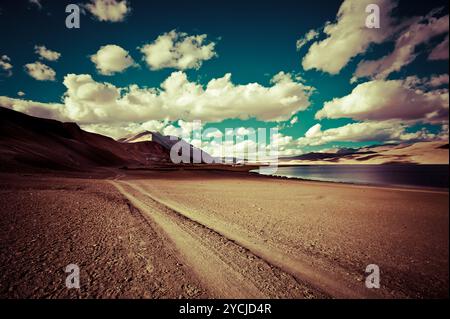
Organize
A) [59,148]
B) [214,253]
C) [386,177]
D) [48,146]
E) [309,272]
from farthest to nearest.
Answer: [59,148] → [48,146] → [386,177] → [214,253] → [309,272]

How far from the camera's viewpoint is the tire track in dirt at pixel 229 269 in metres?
4.11

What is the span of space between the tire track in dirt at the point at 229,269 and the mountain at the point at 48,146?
2727 cm

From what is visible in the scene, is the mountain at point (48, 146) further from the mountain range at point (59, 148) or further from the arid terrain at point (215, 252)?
the arid terrain at point (215, 252)

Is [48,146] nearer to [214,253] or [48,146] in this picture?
[48,146]

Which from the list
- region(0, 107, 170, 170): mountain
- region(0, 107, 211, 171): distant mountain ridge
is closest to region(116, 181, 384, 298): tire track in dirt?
region(0, 107, 211, 171): distant mountain ridge

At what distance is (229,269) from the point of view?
16.1ft

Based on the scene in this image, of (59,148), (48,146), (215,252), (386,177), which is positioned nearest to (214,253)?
(215,252)

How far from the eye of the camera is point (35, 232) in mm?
6445

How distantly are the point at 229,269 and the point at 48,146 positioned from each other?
66.3m

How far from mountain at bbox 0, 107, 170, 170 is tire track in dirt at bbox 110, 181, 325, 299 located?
2727cm

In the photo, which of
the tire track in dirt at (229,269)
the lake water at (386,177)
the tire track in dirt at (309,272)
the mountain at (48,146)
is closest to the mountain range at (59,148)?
the mountain at (48,146)

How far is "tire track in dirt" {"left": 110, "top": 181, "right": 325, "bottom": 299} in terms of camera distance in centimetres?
411
